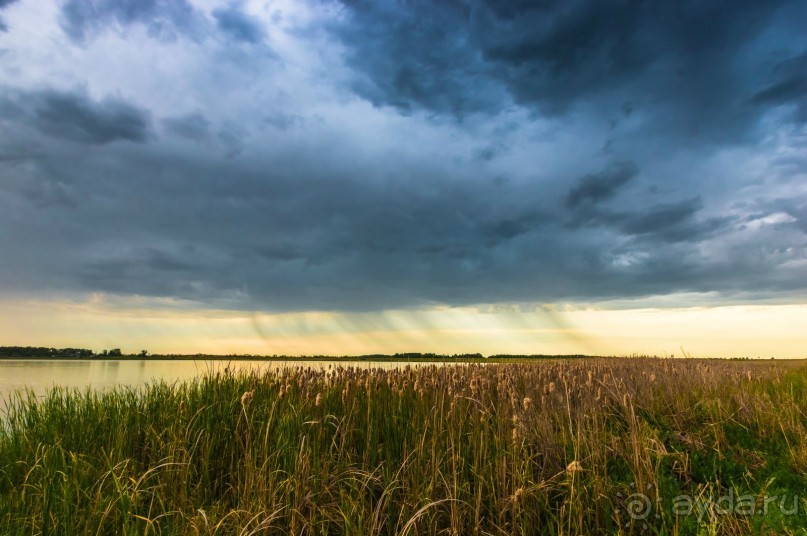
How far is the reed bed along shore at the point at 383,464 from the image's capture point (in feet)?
16.7

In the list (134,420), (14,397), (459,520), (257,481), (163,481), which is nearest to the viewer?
(459,520)

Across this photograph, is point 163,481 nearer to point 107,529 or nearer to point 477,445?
point 107,529

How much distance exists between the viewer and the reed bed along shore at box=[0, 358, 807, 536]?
5.08 meters

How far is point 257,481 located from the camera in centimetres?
560

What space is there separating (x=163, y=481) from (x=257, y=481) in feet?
5.32

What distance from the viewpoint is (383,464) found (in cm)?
695

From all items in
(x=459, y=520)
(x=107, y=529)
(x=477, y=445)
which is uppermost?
(x=477, y=445)

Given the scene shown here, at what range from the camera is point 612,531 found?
4969 mm

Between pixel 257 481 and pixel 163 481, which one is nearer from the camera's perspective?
pixel 257 481

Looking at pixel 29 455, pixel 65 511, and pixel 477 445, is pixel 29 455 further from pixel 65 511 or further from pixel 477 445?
pixel 477 445

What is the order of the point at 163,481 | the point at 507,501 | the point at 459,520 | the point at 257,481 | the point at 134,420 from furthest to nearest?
1. the point at 134,420
2. the point at 163,481
3. the point at 257,481
4. the point at 507,501
5. the point at 459,520

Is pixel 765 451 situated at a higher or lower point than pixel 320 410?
lower

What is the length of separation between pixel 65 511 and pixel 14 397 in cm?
655

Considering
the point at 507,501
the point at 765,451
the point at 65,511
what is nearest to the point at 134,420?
the point at 65,511
